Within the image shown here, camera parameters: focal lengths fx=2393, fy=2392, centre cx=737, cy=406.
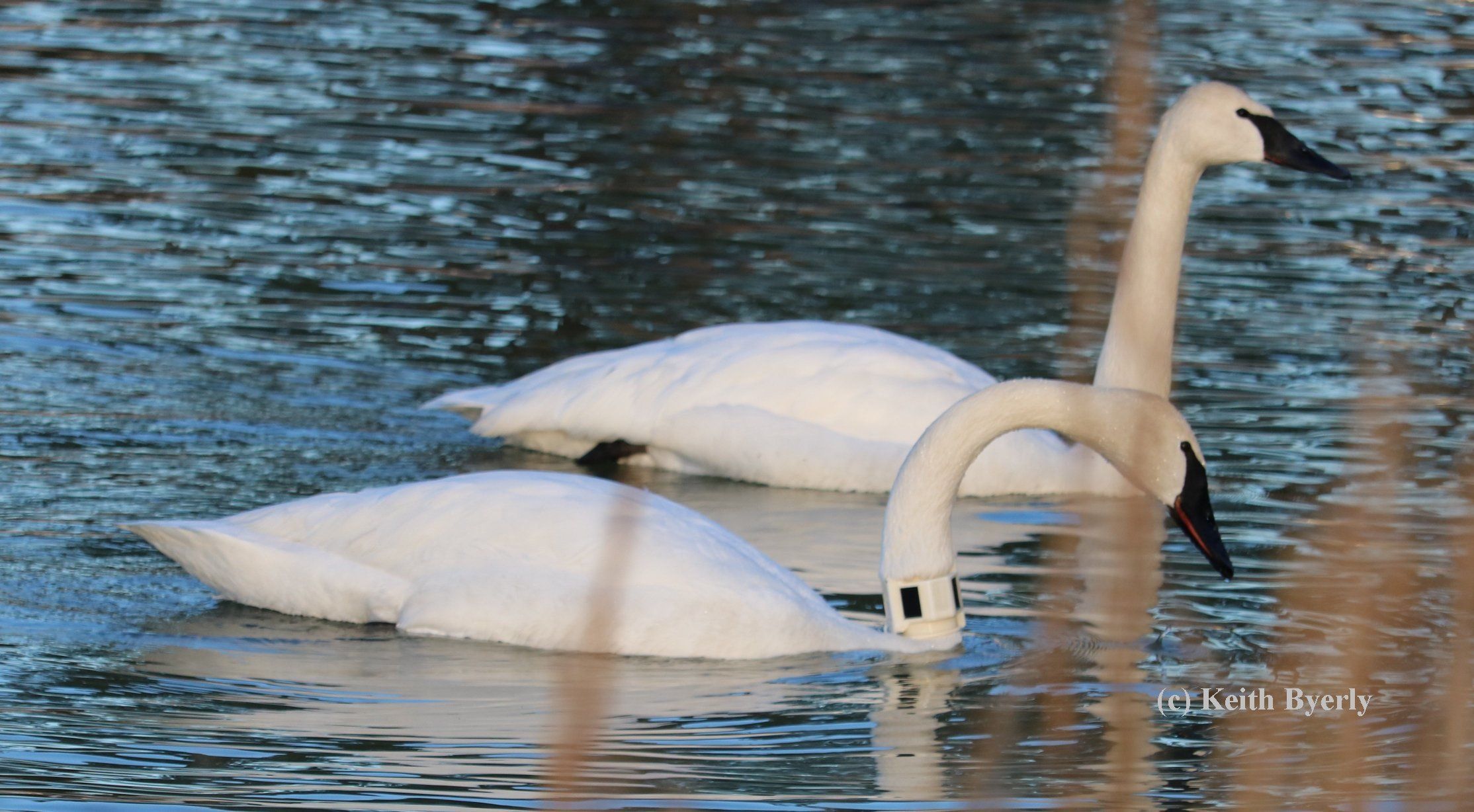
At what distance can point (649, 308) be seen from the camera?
12219 millimetres

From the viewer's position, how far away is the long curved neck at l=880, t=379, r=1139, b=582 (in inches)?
251

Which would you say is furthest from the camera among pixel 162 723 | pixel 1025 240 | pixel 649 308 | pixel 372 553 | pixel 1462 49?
pixel 1462 49

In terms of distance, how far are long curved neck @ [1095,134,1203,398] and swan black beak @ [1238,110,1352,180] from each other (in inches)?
12.8

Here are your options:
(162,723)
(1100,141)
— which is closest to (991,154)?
(1100,141)

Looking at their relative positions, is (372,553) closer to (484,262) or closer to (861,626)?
(861,626)

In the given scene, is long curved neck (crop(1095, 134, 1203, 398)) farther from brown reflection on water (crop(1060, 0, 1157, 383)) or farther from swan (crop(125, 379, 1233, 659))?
brown reflection on water (crop(1060, 0, 1157, 383))

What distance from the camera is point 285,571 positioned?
7.02 metres

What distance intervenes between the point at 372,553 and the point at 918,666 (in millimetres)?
1628

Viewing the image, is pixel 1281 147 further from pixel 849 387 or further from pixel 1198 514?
pixel 1198 514

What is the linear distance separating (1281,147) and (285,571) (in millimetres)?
4565

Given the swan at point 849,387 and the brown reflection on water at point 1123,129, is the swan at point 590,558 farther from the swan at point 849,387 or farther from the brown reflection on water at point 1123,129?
the brown reflection on water at point 1123,129

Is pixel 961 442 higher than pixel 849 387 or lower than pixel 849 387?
higher

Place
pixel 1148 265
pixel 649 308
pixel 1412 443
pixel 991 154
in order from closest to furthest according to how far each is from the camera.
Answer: pixel 1148 265 < pixel 1412 443 < pixel 649 308 < pixel 991 154

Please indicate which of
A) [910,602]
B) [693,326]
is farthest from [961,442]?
[693,326]
